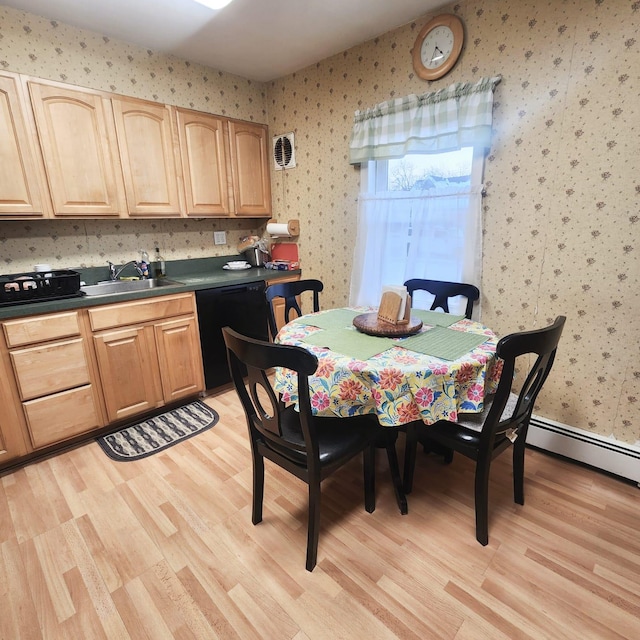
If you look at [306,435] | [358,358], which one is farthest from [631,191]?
[306,435]

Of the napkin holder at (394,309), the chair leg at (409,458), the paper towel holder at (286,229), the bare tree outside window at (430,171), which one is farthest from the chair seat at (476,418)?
the paper towel holder at (286,229)

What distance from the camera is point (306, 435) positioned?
4.03 feet

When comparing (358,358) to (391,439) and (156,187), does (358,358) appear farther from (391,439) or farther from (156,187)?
(156,187)

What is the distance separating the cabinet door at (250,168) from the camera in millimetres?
2980

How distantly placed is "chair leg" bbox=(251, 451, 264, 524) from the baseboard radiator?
1591 mm

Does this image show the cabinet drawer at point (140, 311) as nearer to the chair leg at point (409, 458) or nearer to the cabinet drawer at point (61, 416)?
the cabinet drawer at point (61, 416)

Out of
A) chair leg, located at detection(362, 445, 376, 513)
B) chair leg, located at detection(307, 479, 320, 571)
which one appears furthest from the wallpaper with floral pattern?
chair leg, located at detection(307, 479, 320, 571)

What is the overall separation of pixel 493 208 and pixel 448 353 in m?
1.16

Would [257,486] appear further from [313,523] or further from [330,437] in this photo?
[330,437]

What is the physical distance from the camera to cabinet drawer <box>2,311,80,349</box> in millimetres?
1854

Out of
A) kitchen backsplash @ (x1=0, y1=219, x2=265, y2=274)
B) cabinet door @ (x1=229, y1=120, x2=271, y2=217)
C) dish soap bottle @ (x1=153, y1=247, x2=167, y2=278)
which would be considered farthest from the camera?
cabinet door @ (x1=229, y1=120, x2=271, y2=217)

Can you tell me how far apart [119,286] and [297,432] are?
6.43ft

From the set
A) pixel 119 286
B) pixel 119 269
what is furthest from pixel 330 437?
pixel 119 269

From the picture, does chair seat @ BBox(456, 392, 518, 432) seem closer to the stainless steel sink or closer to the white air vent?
the stainless steel sink
